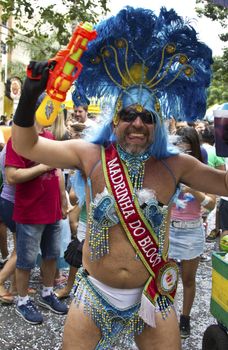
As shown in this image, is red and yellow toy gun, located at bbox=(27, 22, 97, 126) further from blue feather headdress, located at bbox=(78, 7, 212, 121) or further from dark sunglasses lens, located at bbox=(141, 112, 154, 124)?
dark sunglasses lens, located at bbox=(141, 112, 154, 124)

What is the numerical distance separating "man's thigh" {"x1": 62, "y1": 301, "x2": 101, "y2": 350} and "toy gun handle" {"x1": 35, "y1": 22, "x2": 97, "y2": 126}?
95cm

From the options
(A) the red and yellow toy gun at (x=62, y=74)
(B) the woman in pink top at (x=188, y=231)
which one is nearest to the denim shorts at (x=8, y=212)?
(B) the woman in pink top at (x=188, y=231)

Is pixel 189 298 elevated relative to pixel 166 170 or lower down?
lower down

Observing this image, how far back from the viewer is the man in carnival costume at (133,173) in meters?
2.20

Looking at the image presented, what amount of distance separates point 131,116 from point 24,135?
515 mm

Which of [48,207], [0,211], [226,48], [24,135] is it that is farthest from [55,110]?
[226,48]

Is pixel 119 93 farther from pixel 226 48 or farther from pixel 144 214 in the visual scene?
pixel 226 48

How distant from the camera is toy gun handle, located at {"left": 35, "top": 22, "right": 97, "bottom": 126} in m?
1.86

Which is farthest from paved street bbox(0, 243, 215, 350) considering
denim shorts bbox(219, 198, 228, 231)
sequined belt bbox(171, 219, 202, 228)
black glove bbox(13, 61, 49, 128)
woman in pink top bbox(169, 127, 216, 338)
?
black glove bbox(13, 61, 49, 128)

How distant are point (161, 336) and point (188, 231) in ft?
4.64

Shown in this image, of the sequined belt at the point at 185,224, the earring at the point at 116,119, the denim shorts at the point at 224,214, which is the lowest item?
the denim shorts at the point at 224,214

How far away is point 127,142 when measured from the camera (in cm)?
222

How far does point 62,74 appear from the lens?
6.14ft

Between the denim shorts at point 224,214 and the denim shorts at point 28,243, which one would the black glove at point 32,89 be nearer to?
the denim shorts at point 28,243
